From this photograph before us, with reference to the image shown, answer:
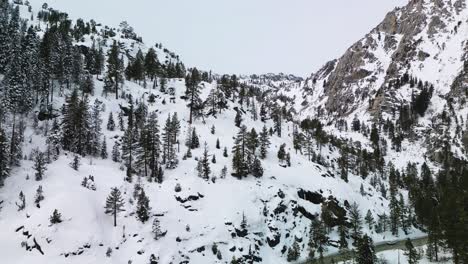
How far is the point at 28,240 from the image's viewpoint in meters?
57.7

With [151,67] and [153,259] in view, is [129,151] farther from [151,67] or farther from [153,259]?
[151,67]

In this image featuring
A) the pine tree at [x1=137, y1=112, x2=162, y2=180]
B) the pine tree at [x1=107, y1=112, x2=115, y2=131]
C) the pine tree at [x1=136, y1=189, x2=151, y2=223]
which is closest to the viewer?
the pine tree at [x1=136, y1=189, x2=151, y2=223]

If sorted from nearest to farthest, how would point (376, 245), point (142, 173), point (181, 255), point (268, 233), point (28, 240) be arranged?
1. point (28, 240)
2. point (181, 255)
3. point (268, 233)
4. point (142, 173)
5. point (376, 245)

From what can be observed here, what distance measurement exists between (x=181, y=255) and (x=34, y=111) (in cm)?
5180

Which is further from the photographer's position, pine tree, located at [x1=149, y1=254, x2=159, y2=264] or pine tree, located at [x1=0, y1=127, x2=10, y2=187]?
pine tree, located at [x1=0, y1=127, x2=10, y2=187]

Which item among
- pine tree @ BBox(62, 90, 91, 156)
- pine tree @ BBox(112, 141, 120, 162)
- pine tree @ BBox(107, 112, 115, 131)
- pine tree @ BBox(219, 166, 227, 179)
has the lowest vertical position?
pine tree @ BBox(219, 166, 227, 179)

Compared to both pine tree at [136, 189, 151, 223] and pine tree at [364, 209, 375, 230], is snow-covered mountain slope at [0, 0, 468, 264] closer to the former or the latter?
pine tree at [136, 189, 151, 223]

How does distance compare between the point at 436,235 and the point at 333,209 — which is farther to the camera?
the point at 333,209

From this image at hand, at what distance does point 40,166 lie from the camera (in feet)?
226

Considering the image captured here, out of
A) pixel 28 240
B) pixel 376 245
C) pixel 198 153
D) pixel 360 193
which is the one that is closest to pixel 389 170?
pixel 360 193

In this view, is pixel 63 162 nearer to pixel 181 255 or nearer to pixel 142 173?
pixel 142 173

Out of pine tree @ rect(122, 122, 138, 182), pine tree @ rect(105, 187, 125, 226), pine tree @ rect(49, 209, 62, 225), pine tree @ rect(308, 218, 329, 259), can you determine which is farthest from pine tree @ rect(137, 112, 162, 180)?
pine tree @ rect(308, 218, 329, 259)

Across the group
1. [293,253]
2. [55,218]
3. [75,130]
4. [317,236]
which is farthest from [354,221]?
[75,130]

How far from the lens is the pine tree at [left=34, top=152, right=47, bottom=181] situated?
6831 centimetres
